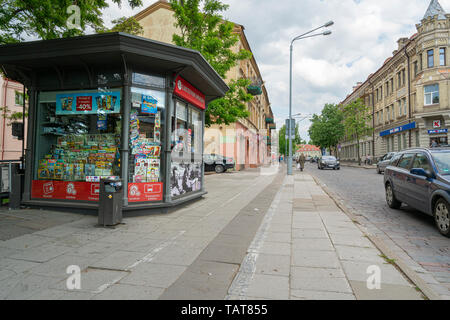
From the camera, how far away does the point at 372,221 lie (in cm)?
652

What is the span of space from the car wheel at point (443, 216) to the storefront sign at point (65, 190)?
7204 millimetres

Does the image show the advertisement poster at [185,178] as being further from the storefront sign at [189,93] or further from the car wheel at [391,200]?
the car wheel at [391,200]

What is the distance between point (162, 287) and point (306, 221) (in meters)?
4.11

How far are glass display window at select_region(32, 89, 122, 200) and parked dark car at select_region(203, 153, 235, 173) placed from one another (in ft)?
49.0

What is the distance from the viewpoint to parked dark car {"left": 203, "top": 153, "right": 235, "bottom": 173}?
72.4 feet

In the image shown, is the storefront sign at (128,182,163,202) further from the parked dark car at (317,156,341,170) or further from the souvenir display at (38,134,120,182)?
the parked dark car at (317,156,341,170)

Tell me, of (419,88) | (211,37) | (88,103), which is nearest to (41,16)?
(88,103)

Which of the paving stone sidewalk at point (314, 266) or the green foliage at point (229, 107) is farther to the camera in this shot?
the green foliage at point (229, 107)

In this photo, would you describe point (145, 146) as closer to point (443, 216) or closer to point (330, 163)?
point (443, 216)

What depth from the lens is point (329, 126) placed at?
58844 mm

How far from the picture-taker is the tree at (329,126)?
5766 centimetres

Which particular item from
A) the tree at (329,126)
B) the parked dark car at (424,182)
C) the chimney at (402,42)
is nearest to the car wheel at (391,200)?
the parked dark car at (424,182)
